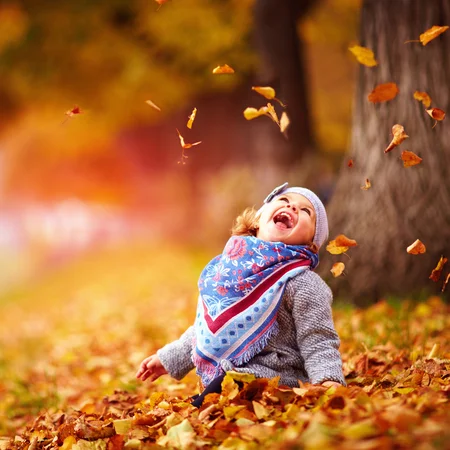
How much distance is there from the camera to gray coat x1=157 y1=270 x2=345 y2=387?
9.07 ft

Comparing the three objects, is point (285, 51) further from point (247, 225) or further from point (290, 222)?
point (290, 222)

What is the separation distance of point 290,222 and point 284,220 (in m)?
0.04

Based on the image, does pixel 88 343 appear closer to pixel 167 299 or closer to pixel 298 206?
pixel 167 299

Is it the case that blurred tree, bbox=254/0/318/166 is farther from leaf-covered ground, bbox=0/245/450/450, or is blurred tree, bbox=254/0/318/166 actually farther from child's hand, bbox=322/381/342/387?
child's hand, bbox=322/381/342/387

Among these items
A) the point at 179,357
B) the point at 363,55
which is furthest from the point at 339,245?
the point at 363,55

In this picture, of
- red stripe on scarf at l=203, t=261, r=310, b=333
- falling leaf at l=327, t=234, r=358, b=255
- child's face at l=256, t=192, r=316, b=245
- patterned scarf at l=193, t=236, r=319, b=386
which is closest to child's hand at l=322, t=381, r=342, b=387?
patterned scarf at l=193, t=236, r=319, b=386

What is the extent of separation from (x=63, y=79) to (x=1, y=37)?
1674 mm

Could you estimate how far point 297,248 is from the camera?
114 inches

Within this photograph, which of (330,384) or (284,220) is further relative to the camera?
(284,220)

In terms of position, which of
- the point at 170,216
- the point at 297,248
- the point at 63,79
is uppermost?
the point at 63,79

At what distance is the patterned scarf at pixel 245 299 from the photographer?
111 inches

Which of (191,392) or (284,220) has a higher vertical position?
(284,220)

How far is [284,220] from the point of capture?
116 inches

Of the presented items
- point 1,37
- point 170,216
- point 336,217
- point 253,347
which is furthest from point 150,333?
point 170,216
